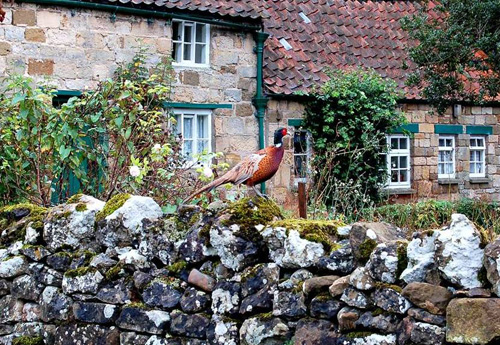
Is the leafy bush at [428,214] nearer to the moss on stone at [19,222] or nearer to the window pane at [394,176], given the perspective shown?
the window pane at [394,176]

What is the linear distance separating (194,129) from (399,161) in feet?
16.6

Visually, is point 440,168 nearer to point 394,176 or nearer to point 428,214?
point 394,176

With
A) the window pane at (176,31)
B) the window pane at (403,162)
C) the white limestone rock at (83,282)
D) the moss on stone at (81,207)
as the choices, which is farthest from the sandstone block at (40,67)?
the white limestone rock at (83,282)

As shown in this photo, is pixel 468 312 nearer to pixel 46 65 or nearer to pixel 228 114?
pixel 46 65

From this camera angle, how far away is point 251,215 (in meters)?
5.37

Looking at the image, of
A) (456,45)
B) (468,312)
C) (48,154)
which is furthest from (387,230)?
(456,45)

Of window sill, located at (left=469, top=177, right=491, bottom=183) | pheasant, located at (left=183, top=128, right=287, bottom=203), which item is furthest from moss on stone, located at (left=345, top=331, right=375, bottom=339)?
window sill, located at (left=469, top=177, right=491, bottom=183)

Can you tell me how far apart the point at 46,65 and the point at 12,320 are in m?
7.87

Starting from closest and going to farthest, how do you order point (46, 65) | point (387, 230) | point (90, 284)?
point (387, 230) < point (90, 284) < point (46, 65)

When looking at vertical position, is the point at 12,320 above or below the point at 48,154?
below

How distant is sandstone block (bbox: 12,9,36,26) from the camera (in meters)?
13.6

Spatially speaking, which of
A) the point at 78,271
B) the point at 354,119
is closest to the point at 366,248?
the point at 78,271

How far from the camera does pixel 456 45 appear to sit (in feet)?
50.2

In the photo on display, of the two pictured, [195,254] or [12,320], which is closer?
[195,254]
